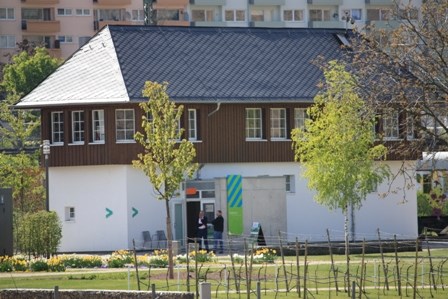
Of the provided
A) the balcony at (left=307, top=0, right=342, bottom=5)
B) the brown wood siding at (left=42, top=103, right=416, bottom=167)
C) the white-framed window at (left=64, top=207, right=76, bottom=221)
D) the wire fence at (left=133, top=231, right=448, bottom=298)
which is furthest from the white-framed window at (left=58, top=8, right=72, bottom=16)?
the wire fence at (left=133, top=231, right=448, bottom=298)

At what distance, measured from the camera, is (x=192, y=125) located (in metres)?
66.4

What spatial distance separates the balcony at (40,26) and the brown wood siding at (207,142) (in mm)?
50333

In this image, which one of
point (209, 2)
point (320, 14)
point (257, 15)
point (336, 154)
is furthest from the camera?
point (320, 14)

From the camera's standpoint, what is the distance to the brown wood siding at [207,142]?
214 feet

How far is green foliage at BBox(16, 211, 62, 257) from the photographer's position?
5731 cm

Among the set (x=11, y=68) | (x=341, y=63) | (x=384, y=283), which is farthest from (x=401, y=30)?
(x=11, y=68)

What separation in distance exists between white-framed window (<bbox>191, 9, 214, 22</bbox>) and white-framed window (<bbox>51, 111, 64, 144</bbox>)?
170 feet

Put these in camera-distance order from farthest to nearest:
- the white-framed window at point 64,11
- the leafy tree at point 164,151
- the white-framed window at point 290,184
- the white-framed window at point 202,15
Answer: the white-framed window at point 202,15, the white-framed window at point 64,11, the white-framed window at point 290,184, the leafy tree at point 164,151

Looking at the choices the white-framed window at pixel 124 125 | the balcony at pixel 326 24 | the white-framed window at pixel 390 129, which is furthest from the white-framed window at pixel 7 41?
the white-framed window at pixel 390 129

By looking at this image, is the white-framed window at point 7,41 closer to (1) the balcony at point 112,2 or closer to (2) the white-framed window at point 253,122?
(1) the balcony at point 112,2

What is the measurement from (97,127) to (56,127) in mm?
2242

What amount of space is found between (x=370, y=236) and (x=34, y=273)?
21802 mm

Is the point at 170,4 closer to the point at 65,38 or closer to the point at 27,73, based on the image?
the point at 65,38

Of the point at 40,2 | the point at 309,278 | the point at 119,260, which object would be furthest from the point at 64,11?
the point at 309,278
